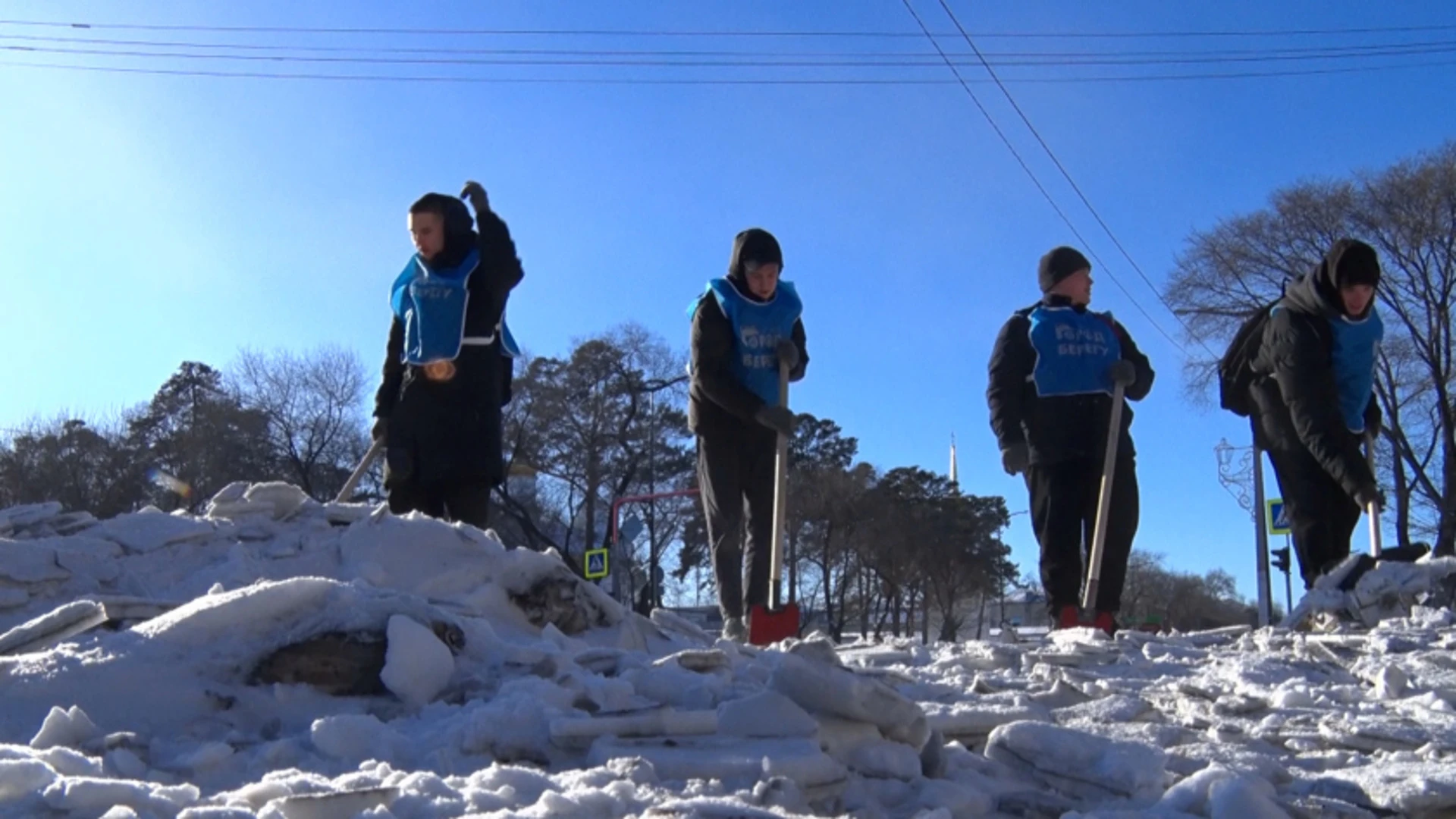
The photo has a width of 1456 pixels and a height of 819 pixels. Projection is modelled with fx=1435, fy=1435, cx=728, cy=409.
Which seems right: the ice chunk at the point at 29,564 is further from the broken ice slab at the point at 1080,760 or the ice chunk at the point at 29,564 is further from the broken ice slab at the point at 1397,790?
the broken ice slab at the point at 1397,790

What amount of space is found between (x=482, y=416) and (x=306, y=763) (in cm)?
313

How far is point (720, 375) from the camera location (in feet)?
19.8

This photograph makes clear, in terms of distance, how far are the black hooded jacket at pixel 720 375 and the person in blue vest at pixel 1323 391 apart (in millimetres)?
2522

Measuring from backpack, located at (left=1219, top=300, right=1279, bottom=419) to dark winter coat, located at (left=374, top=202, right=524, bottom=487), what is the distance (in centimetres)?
392

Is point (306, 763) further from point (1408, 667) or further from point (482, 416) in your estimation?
point (1408, 667)

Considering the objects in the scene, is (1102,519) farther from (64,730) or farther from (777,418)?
(64,730)

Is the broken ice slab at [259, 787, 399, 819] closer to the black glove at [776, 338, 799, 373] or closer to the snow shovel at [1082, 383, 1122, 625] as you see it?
the black glove at [776, 338, 799, 373]

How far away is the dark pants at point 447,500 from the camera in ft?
18.5

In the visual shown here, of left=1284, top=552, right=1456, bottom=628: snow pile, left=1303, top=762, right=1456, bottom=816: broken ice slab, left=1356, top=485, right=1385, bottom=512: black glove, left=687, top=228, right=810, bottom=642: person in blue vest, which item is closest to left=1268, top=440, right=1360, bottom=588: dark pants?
left=1356, top=485, right=1385, bottom=512: black glove

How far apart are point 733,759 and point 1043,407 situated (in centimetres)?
416

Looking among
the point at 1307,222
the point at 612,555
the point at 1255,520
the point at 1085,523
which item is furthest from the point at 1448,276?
the point at 1085,523

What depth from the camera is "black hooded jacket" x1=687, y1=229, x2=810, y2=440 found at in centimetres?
598

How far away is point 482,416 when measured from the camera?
18.3 ft

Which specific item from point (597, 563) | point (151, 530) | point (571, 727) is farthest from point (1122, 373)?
point (597, 563)
